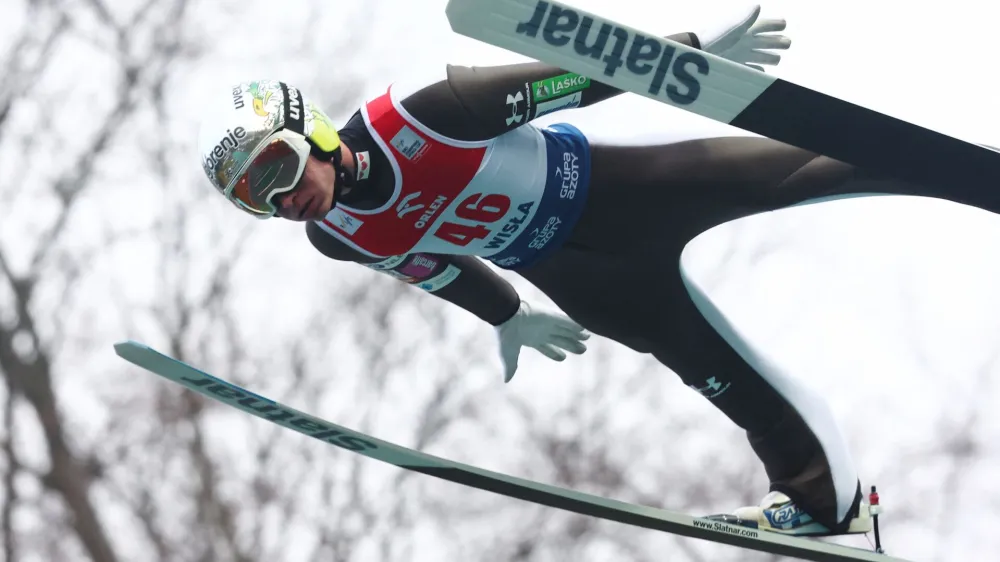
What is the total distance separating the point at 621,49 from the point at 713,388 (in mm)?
1092

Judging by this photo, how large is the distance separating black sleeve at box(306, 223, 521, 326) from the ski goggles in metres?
0.31

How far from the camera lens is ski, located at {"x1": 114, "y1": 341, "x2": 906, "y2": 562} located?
108 inches

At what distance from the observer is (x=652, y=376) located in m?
5.11

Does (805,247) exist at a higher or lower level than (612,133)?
A: lower

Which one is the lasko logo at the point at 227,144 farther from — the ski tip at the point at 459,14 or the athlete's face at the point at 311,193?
the ski tip at the point at 459,14

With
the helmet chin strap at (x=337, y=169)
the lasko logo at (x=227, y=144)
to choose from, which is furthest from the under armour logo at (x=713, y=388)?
the lasko logo at (x=227, y=144)

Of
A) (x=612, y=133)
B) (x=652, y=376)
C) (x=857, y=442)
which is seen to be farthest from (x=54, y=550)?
(x=612, y=133)

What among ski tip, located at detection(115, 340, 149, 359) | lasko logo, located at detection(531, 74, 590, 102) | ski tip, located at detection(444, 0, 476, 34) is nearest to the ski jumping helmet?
lasko logo, located at detection(531, 74, 590, 102)

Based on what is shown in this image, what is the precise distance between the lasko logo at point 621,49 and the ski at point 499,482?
1.37 metres

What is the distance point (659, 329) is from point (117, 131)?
3.99 meters

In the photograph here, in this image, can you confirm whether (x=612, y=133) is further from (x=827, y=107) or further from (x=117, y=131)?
(x=117, y=131)

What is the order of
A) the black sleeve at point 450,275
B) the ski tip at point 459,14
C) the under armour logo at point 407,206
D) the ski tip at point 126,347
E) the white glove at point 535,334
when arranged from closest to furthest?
the ski tip at point 459,14 → the under armour logo at point 407,206 → the black sleeve at point 450,275 → the ski tip at point 126,347 → the white glove at point 535,334

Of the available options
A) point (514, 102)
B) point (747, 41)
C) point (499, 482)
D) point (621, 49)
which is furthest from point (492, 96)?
point (499, 482)

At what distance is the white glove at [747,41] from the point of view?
213 cm
